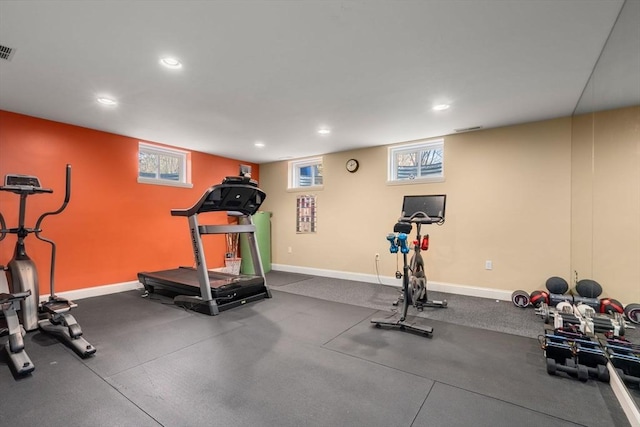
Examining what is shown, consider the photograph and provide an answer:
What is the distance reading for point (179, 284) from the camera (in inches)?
162

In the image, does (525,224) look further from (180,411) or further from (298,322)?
(180,411)

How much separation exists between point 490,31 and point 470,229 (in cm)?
309

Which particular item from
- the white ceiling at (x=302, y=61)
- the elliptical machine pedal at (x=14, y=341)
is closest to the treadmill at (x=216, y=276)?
the white ceiling at (x=302, y=61)

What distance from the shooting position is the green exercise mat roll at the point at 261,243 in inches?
250

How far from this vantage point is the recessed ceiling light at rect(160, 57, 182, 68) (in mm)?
2598

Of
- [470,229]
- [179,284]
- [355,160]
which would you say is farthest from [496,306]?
[179,284]

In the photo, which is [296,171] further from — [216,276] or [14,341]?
[14,341]

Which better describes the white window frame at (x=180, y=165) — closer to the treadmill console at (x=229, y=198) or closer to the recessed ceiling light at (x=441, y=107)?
the treadmill console at (x=229, y=198)

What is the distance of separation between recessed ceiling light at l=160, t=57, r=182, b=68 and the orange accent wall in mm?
2769

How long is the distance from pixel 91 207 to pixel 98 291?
1.30 metres

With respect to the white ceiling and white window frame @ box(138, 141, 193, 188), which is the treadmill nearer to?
the white ceiling

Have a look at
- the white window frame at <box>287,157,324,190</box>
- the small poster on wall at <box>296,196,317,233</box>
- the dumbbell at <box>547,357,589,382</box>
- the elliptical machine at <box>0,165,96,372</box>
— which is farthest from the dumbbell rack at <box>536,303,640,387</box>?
the white window frame at <box>287,157,324,190</box>

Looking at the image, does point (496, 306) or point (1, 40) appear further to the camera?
point (496, 306)

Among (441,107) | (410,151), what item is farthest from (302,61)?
(410,151)
